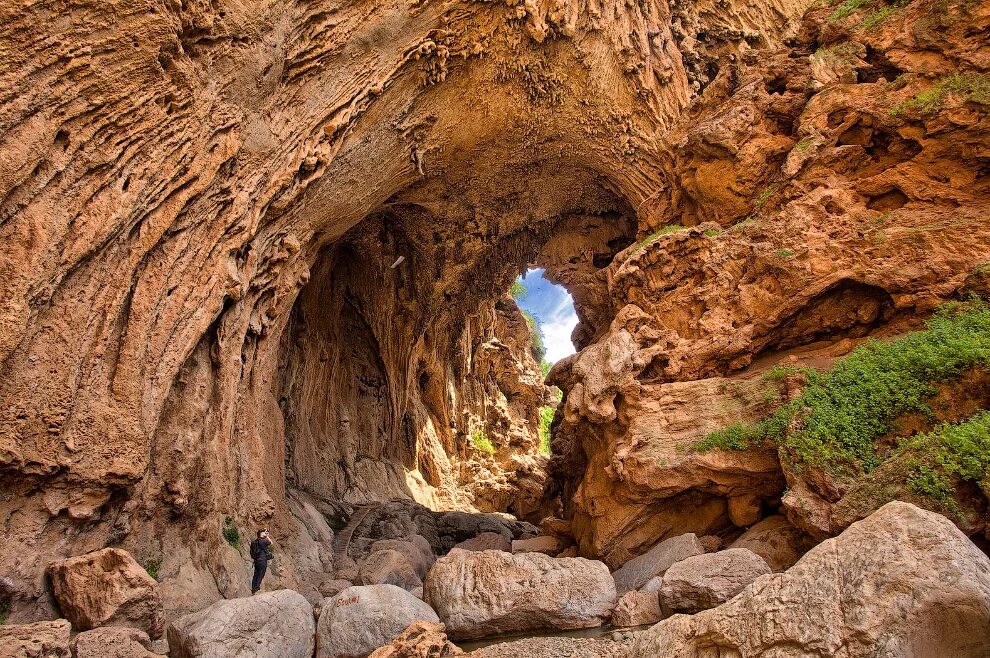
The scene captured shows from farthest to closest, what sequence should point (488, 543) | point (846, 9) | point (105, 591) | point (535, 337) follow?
point (535, 337), point (488, 543), point (846, 9), point (105, 591)

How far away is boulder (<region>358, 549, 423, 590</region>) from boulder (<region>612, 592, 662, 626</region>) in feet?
13.2

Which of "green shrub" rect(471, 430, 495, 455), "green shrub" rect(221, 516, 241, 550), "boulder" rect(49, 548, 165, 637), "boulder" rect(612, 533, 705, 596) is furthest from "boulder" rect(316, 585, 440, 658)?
"green shrub" rect(471, 430, 495, 455)

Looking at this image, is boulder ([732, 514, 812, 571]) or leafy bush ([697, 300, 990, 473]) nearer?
leafy bush ([697, 300, 990, 473])

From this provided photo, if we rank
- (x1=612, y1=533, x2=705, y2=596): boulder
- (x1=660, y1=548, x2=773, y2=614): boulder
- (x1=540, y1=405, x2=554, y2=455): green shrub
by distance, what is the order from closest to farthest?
(x1=660, y1=548, x2=773, y2=614): boulder, (x1=612, y1=533, x2=705, y2=596): boulder, (x1=540, y1=405, x2=554, y2=455): green shrub

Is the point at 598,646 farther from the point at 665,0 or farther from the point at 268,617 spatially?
the point at 665,0

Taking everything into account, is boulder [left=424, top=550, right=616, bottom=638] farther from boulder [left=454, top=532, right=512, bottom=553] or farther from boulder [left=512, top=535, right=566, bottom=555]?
Result: boulder [left=454, top=532, right=512, bottom=553]

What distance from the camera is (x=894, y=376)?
21.8 feet

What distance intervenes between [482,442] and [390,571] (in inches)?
527

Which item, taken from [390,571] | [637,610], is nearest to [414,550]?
[390,571]

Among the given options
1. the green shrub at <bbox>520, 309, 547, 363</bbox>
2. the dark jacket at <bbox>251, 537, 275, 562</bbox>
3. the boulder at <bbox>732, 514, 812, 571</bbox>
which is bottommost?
the boulder at <bbox>732, 514, 812, 571</bbox>

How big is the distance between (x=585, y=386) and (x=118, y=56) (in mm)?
8348

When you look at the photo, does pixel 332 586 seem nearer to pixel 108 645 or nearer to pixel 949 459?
pixel 108 645

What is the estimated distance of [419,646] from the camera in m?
4.86

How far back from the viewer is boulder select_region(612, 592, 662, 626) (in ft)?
19.3
